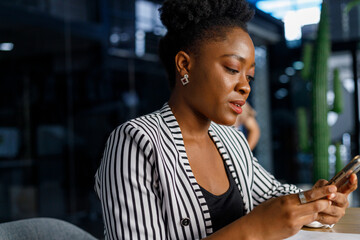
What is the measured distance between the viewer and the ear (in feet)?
3.63

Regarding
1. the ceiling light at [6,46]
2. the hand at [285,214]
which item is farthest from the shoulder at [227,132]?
the ceiling light at [6,46]

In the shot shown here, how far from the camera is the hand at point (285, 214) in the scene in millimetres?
778

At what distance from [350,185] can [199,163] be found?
41cm

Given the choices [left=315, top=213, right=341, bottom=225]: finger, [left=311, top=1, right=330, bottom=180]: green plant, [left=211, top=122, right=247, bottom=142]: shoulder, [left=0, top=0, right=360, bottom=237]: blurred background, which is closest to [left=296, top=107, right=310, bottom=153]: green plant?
[left=0, top=0, right=360, bottom=237]: blurred background

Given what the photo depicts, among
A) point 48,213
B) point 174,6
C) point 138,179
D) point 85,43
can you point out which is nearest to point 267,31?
point 85,43

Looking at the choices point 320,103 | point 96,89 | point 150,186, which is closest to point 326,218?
point 150,186

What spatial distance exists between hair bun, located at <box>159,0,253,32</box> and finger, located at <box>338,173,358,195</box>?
566 millimetres

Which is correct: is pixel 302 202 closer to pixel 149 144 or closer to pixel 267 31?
pixel 149 144

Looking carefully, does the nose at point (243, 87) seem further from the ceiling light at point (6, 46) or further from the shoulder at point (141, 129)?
the ceiling light at point (6, 46)

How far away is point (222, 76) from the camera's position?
40.8 inches

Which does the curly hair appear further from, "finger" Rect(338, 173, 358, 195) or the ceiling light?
the ceiling light

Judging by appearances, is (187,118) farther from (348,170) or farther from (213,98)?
(348,170)

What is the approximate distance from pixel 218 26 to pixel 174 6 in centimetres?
16

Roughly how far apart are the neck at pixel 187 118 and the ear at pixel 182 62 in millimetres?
78
